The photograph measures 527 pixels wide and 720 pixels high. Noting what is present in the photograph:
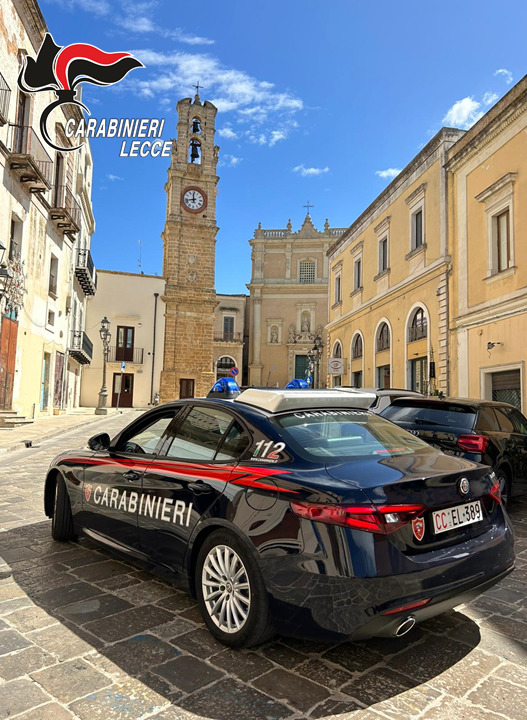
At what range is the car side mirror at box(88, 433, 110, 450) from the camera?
14.2 ft

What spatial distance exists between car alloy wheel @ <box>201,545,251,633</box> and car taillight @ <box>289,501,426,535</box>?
0.55m

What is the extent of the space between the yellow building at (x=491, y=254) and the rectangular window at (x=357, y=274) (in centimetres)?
875

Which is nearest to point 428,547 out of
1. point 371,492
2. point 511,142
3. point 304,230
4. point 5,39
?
point 371,492

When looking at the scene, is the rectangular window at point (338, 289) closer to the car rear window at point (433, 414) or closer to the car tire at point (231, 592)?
A: the car rear window at point (433, 414)

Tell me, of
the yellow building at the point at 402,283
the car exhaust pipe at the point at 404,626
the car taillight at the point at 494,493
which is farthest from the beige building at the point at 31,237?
the yellow building at the point at 402,283

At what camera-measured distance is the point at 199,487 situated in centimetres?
310

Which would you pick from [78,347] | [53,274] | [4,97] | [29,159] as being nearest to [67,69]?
[4,97]

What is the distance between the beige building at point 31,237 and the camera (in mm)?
15367

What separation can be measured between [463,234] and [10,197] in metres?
13.9

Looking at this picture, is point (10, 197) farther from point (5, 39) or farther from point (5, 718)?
point (5, 718)

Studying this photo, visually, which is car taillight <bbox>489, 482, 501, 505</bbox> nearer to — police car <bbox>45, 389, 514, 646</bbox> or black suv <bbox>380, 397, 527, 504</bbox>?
police car <bbox>45, 389, 514, 646</bbox>

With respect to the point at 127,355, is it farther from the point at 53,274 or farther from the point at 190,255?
the point at 53,274

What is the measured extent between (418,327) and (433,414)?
13.3 meters

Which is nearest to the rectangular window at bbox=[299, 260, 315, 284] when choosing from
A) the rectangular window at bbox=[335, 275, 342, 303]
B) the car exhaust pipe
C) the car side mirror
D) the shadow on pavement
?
the rectangular window at bbox=[335, 275, 342, 303]
